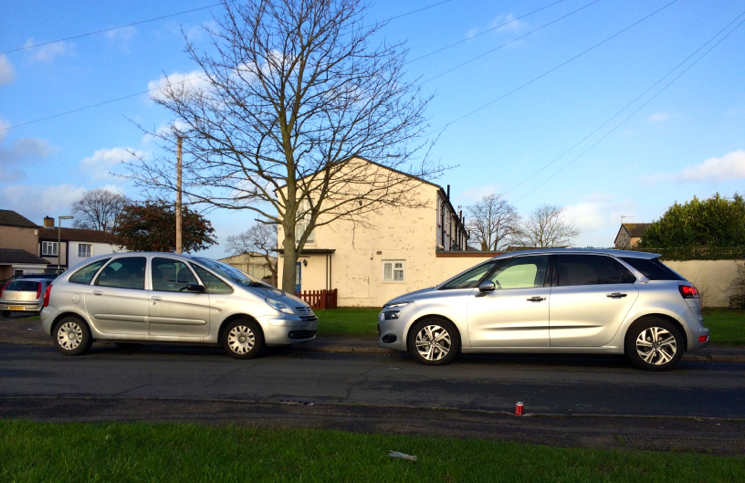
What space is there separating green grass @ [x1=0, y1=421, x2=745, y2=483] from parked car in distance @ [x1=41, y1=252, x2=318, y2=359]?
17.0 feet

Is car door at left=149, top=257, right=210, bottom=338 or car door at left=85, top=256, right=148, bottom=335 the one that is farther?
car door at left=85, top=256, right=148, bottom=335

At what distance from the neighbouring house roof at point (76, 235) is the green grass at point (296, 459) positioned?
64.8 m

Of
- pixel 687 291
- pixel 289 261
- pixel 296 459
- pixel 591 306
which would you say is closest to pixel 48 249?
pixel 289 261

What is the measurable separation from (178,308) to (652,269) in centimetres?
772

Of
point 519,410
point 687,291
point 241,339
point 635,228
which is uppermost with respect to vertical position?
Result: point 635,228

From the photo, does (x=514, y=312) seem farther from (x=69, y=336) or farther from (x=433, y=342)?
(x=69, y=336)

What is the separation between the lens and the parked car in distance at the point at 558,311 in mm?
8977

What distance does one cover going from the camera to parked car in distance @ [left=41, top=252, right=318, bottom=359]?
10289mm

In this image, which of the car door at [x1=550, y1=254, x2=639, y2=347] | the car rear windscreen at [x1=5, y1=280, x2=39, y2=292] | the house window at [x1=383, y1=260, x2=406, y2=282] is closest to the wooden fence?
the house window at [x1=383, y1=260, x2=406, y2=282]

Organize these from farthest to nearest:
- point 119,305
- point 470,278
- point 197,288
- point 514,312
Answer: point 119,305 → point 197,288 → point 470,278 → point 514,312

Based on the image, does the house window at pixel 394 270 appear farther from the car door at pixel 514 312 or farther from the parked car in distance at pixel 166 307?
the car door at pixel 514 312

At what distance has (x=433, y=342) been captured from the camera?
9.52m

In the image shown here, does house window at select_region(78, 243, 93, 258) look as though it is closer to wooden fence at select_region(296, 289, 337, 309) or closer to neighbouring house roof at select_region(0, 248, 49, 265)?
neighbouring house roof at select_region(0, 248, 49, 265)

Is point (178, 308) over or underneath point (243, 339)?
over
